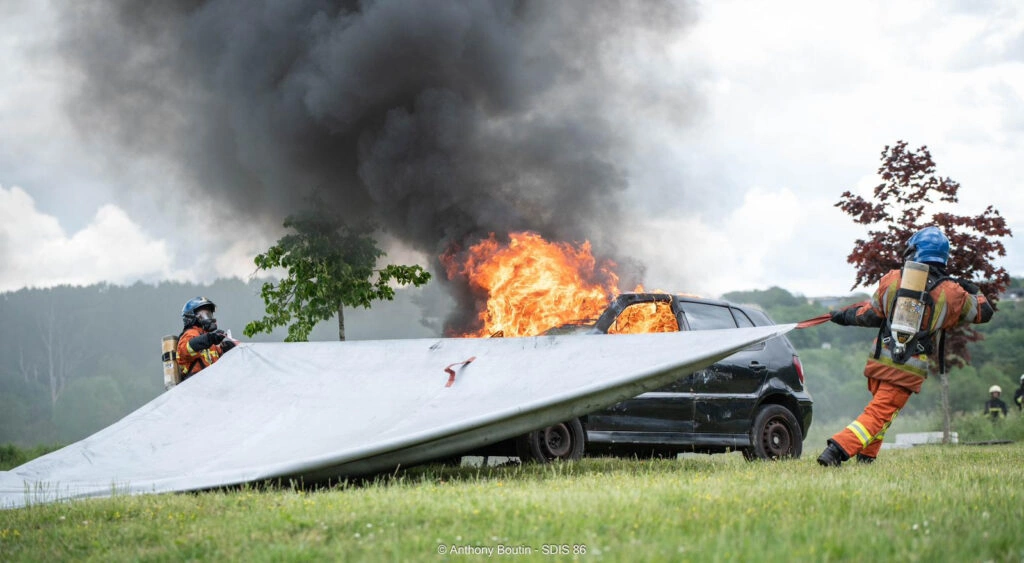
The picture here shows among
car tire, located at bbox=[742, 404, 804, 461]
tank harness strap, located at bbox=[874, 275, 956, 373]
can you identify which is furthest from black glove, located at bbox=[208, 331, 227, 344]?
tank harness strap, located at bbox=[874, 275, 956, 373]

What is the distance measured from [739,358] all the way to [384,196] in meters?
8.39

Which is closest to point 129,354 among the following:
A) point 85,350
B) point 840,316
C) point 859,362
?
point 85,350

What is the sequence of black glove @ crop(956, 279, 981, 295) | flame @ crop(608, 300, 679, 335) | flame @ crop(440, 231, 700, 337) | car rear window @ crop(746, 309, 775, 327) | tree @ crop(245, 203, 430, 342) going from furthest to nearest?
tree @ crop(245, 203, 430, 342)
car rear window @ crop(746, 309, 775, 327)
flame @ crop(440, 231, 700, 337)
flame @ crop(608, 300, 679, 335)
black glove @ crop(956, 279, 981, 295)

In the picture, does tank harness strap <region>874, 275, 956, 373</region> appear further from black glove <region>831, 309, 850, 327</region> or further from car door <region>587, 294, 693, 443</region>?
car door <region>587, 294, 693, 443</region>

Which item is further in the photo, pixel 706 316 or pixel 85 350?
pixel 85 350

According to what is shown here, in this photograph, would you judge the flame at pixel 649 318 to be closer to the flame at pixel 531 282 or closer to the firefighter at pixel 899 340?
the flame at pixel 531 282

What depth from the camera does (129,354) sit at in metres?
78.7

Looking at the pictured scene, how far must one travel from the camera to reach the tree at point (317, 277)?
13328 mm

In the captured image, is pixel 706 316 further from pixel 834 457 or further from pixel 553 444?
pixel 553 444

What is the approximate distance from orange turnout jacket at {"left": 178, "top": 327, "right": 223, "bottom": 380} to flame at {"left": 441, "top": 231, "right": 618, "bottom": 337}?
3.05m

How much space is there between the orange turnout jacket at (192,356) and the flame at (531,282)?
305 centimetres

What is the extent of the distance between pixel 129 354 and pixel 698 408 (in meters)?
79.3

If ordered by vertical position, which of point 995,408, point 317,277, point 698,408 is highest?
point 317,277

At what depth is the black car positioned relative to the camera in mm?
7766
